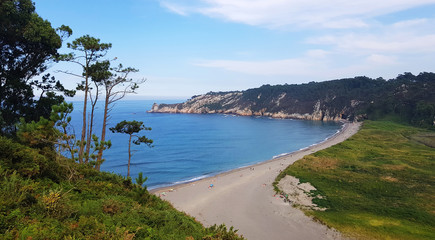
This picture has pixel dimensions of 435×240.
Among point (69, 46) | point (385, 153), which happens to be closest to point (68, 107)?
point (69, 46)

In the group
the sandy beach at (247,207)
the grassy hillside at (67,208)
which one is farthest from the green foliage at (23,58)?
the sandy beach at (247,207)

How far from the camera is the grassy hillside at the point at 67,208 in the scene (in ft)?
19.2

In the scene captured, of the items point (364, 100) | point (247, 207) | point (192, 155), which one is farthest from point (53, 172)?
point (364, 100)

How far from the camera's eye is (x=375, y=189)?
31078 mm

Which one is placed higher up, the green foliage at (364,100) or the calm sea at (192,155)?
the green foliage at (364,100)

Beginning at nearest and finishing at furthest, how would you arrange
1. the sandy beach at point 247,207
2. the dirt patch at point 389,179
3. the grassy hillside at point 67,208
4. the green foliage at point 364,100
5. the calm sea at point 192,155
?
the grassy hillside at point 67,208 < the sandy beach at point 247,207 < the dirt patch at point 389,179 < the calm sea at point 192,155 < the green foliage at point 364,100

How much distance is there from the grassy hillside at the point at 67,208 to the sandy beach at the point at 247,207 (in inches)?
575

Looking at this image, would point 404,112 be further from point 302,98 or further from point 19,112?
point 19,112

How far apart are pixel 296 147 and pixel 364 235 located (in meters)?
56.3

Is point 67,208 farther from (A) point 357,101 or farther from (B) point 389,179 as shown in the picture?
(A) point 357,101

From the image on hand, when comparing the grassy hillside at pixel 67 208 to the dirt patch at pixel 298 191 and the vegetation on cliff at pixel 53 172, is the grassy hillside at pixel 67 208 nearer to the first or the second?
the vegetation on cliff at pixel 53 172

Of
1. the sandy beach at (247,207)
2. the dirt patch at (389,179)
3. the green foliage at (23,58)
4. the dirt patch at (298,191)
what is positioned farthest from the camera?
the dirt patch at (389,179)

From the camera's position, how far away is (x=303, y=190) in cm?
3203

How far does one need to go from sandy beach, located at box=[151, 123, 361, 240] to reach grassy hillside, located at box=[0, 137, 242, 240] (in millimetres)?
14603
